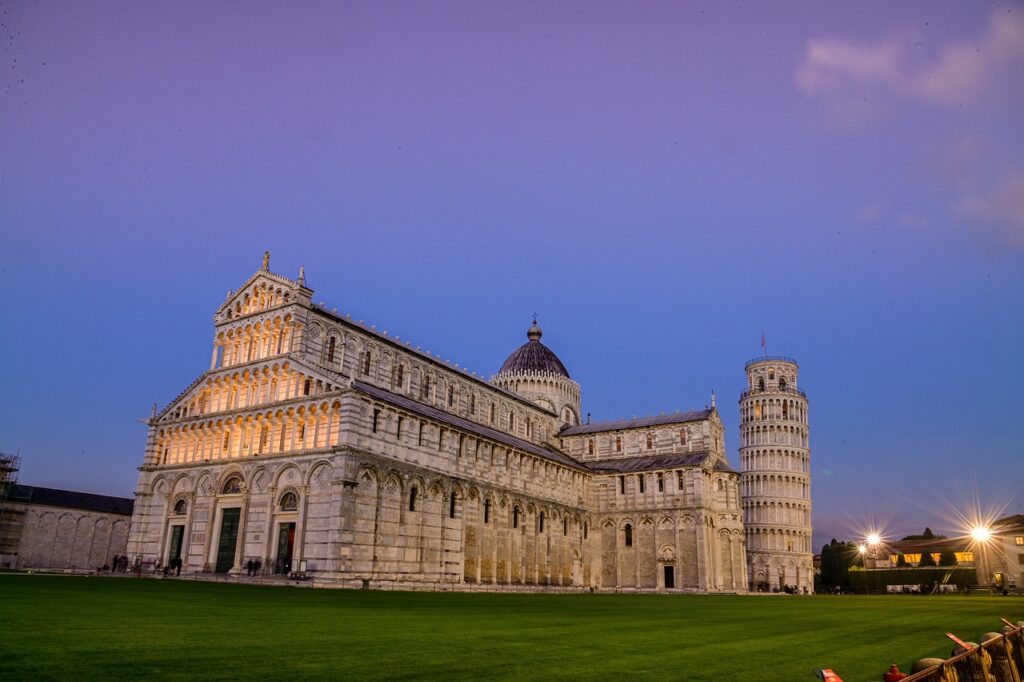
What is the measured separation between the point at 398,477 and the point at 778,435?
68.7 metres

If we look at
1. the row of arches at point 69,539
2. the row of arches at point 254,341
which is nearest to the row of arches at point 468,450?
the row of arches at point 254,341

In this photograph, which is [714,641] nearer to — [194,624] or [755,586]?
[194,624]

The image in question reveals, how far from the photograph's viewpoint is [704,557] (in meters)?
64.9

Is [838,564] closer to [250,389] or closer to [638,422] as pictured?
[638,422]

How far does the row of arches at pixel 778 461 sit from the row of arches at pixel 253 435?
2814 inches

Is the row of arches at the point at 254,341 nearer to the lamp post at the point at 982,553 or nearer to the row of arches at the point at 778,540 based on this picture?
the row of arches at the point at 778,540

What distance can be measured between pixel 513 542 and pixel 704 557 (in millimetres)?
18419

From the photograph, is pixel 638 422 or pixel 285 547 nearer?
A: pixel 285 547

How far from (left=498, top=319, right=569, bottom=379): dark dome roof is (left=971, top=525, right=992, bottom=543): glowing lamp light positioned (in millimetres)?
57182


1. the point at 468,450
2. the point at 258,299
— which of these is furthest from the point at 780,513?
the point at 258,299

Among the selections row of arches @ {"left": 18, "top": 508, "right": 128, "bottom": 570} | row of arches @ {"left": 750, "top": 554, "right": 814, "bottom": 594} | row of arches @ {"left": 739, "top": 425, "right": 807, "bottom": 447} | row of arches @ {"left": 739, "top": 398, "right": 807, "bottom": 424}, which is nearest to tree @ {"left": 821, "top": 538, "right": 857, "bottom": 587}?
row of arches @ {"left": 750, "top": 554, "right": 814, "bottom": 594}

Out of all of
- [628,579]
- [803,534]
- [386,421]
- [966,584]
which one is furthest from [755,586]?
[386,421]

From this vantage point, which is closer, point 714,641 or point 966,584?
point 714,641

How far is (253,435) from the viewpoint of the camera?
49312 mm
